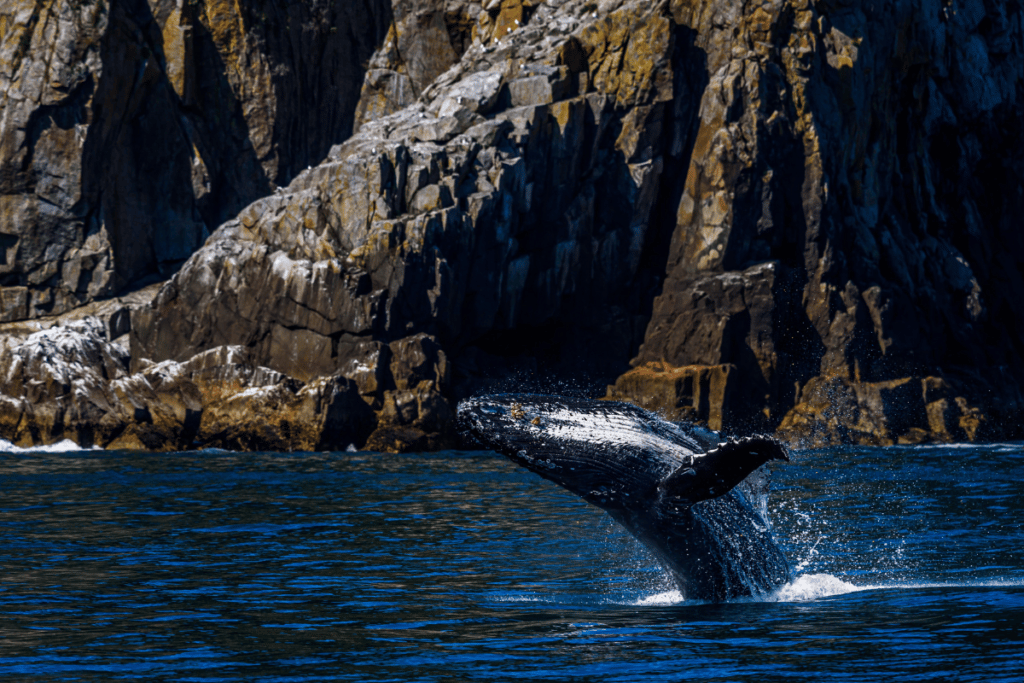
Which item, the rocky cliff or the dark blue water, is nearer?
the dark blue water

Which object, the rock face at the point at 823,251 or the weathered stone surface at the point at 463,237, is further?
the rock face at the point at 823,251

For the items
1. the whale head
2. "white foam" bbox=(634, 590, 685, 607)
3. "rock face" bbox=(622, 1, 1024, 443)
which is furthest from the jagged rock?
the whale head

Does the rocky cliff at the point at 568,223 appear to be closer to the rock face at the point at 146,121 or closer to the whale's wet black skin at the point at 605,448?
the rock face at the point at 146,121

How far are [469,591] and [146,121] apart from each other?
52637 millimetres

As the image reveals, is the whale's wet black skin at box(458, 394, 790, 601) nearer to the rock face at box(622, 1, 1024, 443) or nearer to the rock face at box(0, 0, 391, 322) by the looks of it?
the rock face at box(622, 1, 1024, 443)

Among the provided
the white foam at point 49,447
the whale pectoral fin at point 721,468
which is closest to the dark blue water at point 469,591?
the whale pectoral fin at point 721,468

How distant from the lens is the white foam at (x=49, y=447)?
43.9m

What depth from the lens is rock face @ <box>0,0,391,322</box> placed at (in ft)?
186

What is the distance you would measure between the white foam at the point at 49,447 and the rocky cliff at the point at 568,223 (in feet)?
2.28

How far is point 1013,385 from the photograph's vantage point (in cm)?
5712

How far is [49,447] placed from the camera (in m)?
45.0

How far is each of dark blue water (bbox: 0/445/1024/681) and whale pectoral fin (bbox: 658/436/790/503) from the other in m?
1.46

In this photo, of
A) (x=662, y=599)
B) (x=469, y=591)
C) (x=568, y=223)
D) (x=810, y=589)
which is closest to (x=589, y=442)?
(x=662, y=599)

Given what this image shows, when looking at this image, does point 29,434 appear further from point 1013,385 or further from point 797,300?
point 1013,385
